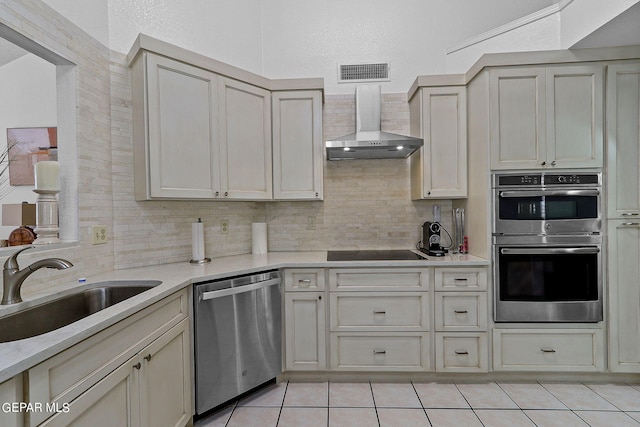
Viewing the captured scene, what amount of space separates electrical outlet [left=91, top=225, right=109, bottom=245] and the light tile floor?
1.32 metres

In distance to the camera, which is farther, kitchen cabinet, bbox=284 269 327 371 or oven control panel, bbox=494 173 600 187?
kitchen cabinet, bbox=284 269 327 371

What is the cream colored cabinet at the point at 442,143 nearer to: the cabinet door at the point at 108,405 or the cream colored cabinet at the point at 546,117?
the cream colored cabinet at the point at 546,117

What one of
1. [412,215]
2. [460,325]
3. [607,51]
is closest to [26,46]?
[412,215]

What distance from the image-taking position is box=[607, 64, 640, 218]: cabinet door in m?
2.22

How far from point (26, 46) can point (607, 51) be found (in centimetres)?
365

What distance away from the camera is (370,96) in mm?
2770

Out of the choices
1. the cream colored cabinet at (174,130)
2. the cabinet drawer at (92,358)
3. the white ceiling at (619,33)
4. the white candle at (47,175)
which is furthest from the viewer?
the cream colored cabinet at (174,130)

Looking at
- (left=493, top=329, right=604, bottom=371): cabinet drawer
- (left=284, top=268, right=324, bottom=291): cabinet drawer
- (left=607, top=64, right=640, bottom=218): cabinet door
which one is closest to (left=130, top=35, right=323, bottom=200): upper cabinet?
(left=284, top=268, right=324, bottom=291): cabinet drawer

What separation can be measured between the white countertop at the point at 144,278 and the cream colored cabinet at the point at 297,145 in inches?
23.4

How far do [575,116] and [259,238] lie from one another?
2.62 metres

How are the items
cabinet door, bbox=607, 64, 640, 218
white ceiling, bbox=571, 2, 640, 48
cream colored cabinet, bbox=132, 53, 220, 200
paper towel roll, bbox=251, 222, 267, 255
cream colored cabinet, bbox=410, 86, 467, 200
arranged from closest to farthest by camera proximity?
white ceiling, bbox=571, 2, 640, 48
cream colored cabinet, bbox=132, 53, 220, 200
cabinet door, bbox=607, 64, 640, 218
cream colored cabinet, bbox=410, 86, 467, 200
paper towel roll, bbox=251, 222, 267, 255

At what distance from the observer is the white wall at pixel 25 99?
6.41 ft

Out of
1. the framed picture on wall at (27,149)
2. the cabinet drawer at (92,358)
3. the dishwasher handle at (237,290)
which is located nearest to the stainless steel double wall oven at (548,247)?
the dishwasher handle at (237,290)

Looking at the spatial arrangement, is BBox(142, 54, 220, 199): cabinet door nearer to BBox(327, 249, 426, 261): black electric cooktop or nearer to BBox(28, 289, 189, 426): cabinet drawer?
BBox(28, 289, 189, 426): cabinet drawer
